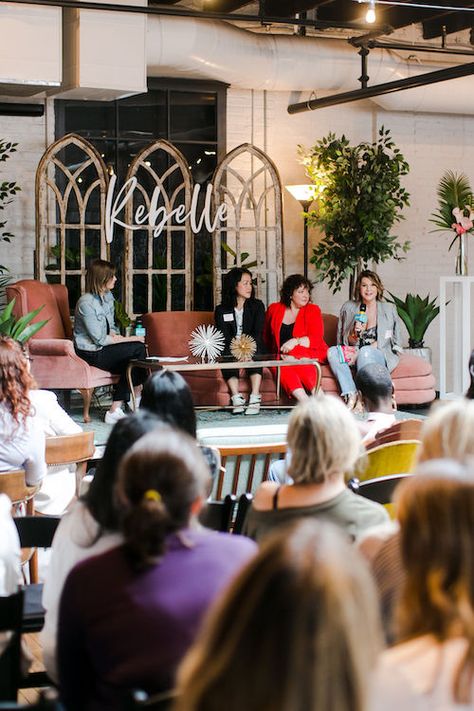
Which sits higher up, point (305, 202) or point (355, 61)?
point (355, 61)

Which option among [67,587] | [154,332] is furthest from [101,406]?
[67,587]

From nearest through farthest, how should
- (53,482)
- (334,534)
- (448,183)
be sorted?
(334,534) → (53,482) → (448,183)

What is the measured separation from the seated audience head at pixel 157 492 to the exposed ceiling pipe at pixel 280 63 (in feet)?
24.7

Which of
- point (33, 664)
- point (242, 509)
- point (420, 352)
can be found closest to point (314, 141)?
point (420, 352)

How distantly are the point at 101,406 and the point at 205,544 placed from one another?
746cm

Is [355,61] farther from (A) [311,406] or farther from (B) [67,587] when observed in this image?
(B) [67,587]

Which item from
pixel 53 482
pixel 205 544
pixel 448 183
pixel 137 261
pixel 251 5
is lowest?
pixel 53 482

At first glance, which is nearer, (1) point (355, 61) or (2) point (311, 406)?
(2) point (311, 406)

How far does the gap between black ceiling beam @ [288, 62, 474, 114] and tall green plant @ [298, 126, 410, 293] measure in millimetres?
357

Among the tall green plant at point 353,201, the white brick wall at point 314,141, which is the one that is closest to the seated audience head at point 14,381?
the white brick wall at point 314,141

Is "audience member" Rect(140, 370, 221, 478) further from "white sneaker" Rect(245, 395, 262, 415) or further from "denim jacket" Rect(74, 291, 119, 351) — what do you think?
"denim jacket" Rect(74, 291, 119, 351)

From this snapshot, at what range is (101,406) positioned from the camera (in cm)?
940

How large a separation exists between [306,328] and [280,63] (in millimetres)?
2574

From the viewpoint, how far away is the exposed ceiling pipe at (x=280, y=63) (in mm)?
9225
